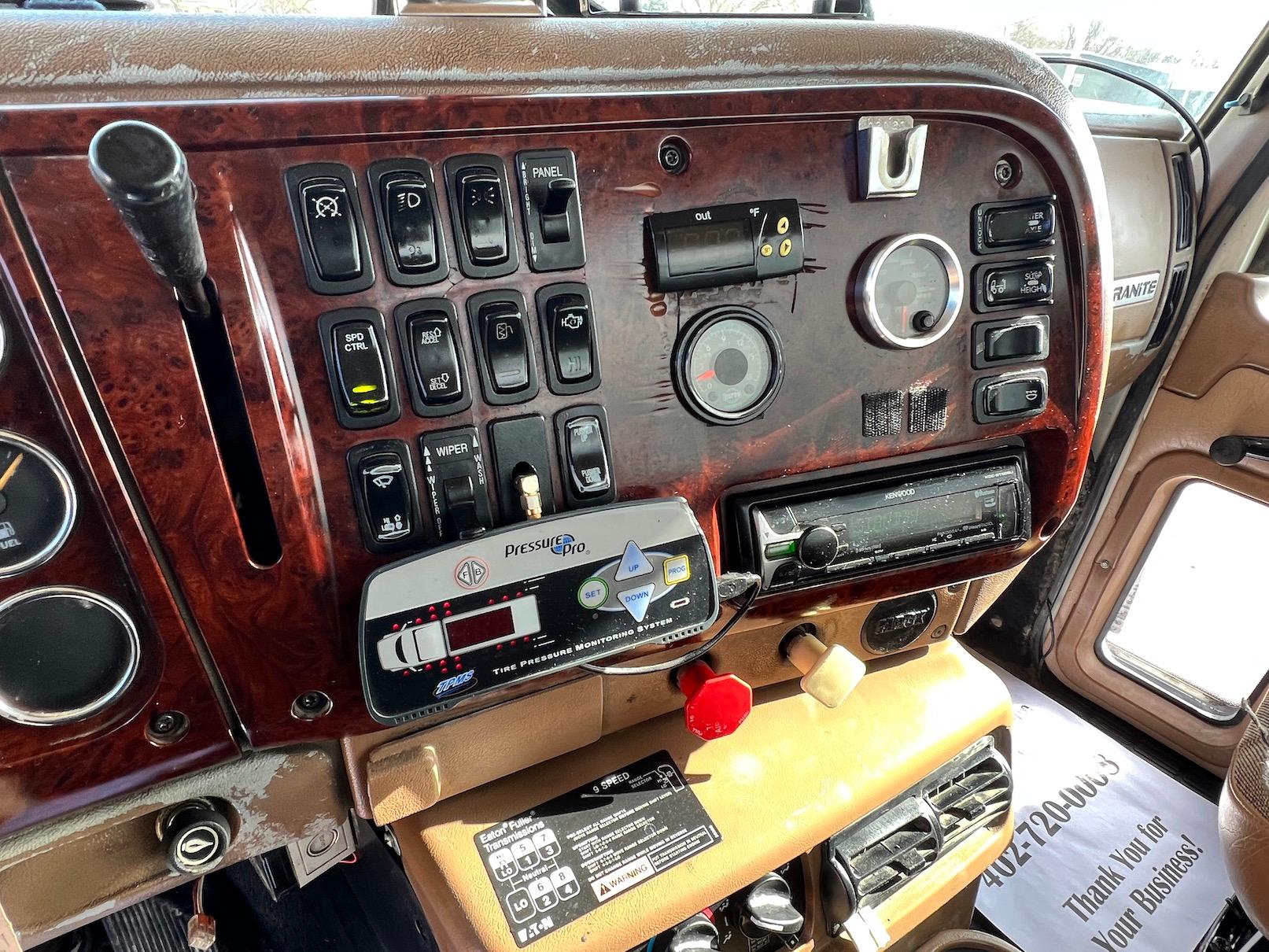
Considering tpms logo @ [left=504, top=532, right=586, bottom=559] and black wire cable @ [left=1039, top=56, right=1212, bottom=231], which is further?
black wire cable @ [left=1039, top=56, right=1212, bottom=231]

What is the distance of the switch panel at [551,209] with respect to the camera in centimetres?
59

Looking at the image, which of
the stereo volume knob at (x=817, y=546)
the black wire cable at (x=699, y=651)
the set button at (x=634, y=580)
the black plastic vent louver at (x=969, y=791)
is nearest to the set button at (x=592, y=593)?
the set button at (x=634, y=580)

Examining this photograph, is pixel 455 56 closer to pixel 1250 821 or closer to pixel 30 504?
pixel 30 504

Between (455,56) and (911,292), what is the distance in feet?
1.61

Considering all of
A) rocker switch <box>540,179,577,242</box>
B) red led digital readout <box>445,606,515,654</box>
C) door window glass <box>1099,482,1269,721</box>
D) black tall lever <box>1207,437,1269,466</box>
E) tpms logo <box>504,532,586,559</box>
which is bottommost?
door window glass <box>1099,482,1269,721</box>

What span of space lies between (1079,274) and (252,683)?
0.93m

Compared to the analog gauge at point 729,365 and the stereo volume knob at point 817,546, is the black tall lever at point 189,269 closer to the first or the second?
the analog gauge at point 729,365

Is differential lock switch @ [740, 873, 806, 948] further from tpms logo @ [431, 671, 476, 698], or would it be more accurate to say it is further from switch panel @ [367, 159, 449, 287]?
switch panel @ [367, 159, 449, 287]

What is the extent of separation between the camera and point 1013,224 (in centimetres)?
77

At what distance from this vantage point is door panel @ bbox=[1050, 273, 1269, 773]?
1.38 meters

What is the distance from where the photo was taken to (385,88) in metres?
0.54

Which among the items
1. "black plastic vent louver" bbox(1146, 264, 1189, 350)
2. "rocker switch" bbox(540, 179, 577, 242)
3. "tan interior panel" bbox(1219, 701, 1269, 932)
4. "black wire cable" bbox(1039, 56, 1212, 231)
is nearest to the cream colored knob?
"rocker switch" bbox(540, 179, 577, 242)

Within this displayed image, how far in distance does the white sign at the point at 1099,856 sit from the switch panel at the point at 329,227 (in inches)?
64.4

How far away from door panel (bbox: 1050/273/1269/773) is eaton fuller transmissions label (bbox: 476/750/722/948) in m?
1.32
